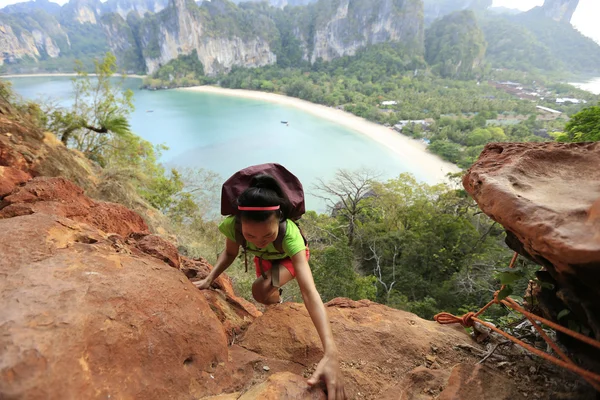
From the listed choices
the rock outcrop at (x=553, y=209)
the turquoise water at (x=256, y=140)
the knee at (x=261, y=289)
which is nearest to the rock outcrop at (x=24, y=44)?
the turquoise water at (x=256, y=140)

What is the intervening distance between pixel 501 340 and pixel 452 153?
29.5 meters

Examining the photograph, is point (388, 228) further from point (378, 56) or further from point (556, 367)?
point (378, 56)

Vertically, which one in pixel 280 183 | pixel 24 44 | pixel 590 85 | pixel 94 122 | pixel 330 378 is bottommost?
pixel 590 85

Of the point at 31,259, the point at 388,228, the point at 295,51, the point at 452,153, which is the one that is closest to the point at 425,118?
the point at 452,153

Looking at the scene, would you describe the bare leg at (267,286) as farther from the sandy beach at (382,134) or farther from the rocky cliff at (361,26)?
the rocky cliff at (361,26)

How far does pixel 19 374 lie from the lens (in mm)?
972

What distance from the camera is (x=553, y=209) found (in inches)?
44.9

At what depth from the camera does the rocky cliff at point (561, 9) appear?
84.8 meters

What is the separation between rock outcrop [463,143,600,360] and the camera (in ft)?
3.30

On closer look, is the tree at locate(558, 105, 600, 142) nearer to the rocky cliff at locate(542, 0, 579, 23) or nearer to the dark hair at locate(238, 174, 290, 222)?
the dark hair at locate(238, 174, 290, 222)

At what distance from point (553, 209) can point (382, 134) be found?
36.1 meters

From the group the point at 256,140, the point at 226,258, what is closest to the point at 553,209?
the point at 226,258

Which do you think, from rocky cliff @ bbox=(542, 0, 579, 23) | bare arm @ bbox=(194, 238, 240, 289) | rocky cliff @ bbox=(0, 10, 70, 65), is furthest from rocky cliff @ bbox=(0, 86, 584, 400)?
rocky cliff @ bbox=(542, 0, 579, 23)

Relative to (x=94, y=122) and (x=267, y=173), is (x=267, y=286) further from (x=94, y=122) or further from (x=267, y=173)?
(x=94, y=122)
